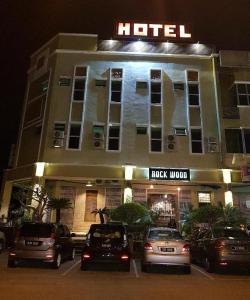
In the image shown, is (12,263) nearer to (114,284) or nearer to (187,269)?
(114,284)

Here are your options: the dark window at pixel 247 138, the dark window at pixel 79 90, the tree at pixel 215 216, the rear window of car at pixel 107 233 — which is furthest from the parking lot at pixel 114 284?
the dark window at pixel 79 90

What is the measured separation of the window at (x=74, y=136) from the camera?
24.4 metres

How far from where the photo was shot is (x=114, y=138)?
81.2ft

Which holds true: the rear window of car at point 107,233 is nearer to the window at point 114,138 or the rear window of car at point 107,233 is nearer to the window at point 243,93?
the window at point 114,138

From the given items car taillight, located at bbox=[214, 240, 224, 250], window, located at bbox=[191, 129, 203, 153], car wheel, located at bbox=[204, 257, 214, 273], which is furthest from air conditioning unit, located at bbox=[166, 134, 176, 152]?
car taillight, located at bbox=[214, 240, 224, 250]

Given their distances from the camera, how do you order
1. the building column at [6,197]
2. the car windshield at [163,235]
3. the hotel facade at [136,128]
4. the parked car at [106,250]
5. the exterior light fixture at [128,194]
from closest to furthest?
the parked car at [106,250]
the car windshield at [163,235]
the exterior light fixture at [128,194]
the hotel facade at [136,128]
the building column at [6,197]

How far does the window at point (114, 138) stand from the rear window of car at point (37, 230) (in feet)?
40.5

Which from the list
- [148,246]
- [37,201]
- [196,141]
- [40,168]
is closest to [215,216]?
[196,141]

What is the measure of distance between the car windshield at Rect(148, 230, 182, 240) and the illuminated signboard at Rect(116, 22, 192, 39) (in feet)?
66.2

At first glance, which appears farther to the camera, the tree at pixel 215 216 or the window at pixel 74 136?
the window at pixel 74 136

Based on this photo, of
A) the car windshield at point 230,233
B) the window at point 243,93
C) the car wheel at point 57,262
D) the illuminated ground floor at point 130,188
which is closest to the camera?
the car wheel at point 57,262

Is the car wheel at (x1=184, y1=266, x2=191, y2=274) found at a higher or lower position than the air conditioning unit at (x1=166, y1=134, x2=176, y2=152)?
lower

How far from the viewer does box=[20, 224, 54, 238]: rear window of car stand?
12.2 meters

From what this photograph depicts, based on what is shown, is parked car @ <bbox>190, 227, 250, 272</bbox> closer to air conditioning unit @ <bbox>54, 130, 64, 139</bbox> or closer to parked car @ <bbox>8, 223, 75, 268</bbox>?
parked car @ <bbox>8, 223, 75, 268</bbox>
